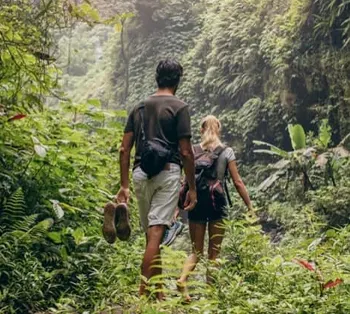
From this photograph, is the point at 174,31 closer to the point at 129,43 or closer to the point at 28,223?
the point at 129,43

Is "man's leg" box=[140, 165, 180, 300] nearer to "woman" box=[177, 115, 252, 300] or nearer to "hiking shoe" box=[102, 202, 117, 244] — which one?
"hiking shoe" box=[102, 202, 117, 244]

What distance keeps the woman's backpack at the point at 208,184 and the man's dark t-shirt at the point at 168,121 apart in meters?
0.89

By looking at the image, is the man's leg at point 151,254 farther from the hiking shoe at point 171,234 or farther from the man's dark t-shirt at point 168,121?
the man's dark t-shirt at point 168,121

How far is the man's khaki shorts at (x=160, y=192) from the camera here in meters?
4.25

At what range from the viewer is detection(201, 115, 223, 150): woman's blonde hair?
5.31m

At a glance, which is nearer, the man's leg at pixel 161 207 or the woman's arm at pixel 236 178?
the man's leg at pixel 161 207

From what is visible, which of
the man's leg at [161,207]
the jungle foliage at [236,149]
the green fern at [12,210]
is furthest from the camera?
the green fern at [12,210]

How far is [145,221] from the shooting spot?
14.6ft

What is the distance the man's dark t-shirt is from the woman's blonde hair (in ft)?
3.39

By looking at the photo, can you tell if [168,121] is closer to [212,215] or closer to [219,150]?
[219,150]

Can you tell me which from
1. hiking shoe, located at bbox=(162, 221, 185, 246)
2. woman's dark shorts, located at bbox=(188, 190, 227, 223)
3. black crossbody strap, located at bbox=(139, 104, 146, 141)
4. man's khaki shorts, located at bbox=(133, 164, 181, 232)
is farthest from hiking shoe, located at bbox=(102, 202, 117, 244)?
woman's dark shorts, located at bbox=(188, 190, 227, 223)

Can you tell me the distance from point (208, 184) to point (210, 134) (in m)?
0.52

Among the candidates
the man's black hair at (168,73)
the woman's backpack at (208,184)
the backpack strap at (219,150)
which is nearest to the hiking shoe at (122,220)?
the woman's backpack at (208,184)

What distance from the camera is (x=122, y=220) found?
14.4ft
